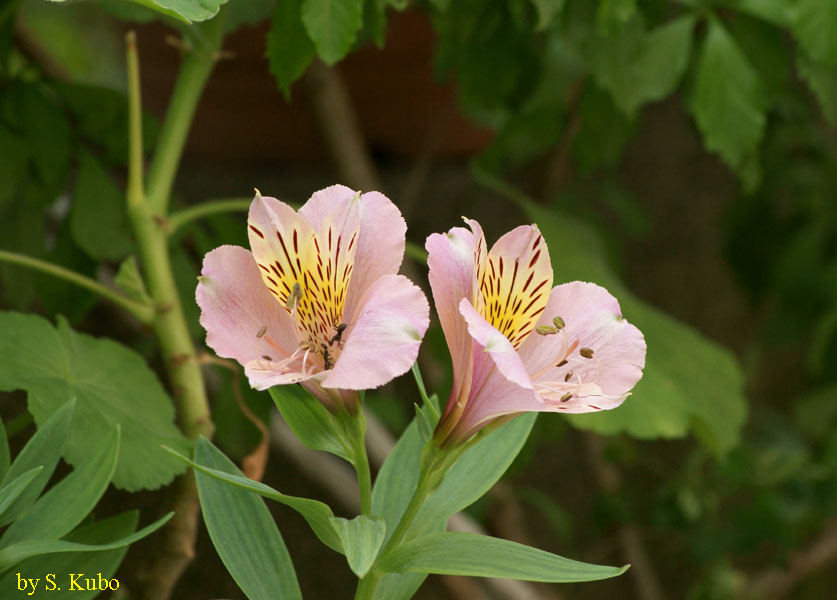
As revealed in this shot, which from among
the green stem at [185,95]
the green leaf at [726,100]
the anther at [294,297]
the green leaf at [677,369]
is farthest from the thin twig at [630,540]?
the anther at [294,297]

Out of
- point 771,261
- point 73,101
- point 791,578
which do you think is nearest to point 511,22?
point 73,101

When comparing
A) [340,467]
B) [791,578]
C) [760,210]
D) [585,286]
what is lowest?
[791,578]

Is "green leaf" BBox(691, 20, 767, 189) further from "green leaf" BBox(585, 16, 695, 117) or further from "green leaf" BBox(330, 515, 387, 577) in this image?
"green leaf" BBox(330, 515, 387, 577)

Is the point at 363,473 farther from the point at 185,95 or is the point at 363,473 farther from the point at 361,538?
the point at 185,95

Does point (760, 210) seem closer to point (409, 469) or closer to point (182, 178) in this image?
point (182, 178)

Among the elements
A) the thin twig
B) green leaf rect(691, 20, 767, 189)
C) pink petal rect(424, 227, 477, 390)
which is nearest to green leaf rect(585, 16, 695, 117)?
green leaf rect(691, 20, 767, 189)

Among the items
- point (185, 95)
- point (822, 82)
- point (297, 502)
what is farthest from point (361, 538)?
point (822, 82)
